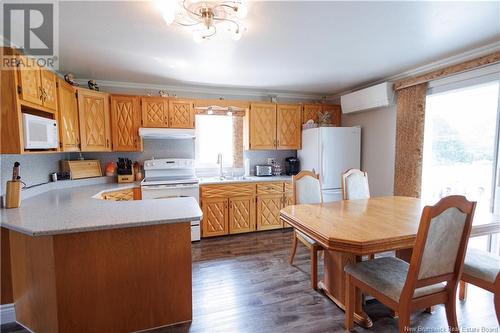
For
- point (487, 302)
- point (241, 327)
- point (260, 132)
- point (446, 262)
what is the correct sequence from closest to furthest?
point (446, 262) < point (241, 327) < point (487, 302) < point (260, 132)

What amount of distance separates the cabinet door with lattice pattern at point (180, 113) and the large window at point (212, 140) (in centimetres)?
40

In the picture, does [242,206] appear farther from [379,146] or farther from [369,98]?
[369,98]

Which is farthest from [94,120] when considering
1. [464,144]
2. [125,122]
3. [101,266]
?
[464,144]

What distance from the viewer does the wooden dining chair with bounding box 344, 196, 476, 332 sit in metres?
1.35

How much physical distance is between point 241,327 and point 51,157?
9.75ft

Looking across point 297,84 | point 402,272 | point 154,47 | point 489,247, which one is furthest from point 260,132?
point 489,247

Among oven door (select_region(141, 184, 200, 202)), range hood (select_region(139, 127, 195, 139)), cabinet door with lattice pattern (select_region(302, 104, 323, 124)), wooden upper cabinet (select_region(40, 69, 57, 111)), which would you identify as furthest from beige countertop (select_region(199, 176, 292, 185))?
wooden upper cabinet (select_region(40, 69, 57, 111))

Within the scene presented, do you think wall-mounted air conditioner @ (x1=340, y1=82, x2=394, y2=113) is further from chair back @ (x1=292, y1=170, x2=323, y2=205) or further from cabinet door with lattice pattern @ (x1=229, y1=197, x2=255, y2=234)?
cabinet door with lattice pattern @ (x1=229, y1=197, x2=255, y2=234)

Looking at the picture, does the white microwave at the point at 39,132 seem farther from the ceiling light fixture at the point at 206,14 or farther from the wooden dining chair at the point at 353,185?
the wooden dining chair at the point at 353,185

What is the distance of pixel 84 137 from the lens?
3.10m

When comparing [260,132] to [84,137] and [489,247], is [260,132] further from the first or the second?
[489,247]

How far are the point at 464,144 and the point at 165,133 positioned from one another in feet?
12.3

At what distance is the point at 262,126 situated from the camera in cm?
409

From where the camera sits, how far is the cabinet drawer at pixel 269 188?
3.86 meters
